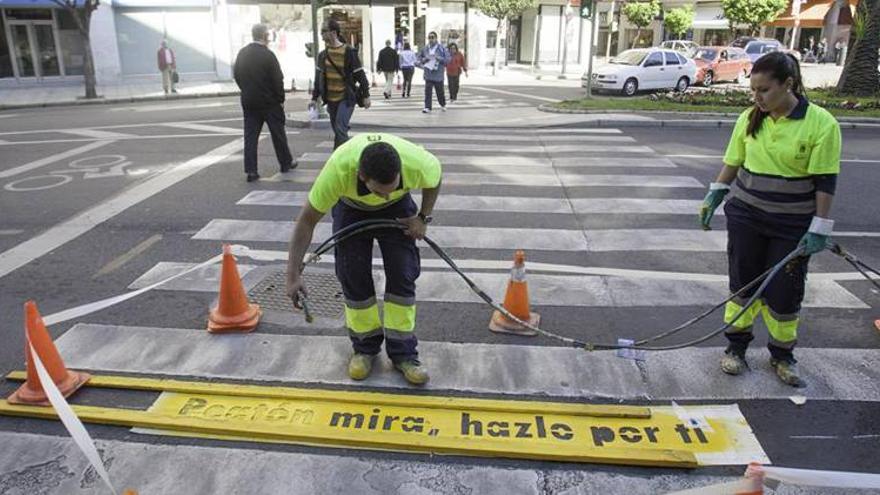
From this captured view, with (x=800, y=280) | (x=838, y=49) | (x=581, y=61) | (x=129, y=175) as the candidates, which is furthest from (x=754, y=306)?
(x=838, y=49)

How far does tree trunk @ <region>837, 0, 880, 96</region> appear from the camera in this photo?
1767 centimetres

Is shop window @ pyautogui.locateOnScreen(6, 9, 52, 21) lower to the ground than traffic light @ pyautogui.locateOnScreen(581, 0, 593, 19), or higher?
higher

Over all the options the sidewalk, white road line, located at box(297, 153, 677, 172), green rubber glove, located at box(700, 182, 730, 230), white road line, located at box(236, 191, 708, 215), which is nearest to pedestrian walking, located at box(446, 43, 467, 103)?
white road line, located at box(297, 153, 677, 172)

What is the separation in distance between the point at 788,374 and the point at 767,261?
2.33 ft

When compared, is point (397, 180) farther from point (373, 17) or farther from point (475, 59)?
point (475, 59)

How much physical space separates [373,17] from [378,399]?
31054mm

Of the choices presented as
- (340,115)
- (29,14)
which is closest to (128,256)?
(340,115)

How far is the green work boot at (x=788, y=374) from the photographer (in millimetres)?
3982

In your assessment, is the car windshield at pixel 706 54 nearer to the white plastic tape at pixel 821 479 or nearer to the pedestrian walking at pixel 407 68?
the pedestrian walking at pixel 407 68

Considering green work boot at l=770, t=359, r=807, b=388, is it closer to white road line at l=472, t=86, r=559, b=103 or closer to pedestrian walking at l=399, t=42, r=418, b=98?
white road line at l=472, t=86, r=559, b=103

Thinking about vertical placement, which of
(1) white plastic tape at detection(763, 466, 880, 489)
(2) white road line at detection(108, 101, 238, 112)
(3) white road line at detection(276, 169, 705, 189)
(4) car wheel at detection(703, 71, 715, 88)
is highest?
(4) car wheel at detection(703, 71, 715, 88)

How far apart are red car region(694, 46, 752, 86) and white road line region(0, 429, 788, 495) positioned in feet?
86.9

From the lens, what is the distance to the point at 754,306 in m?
4.06

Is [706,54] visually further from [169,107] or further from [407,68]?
[169,107]
